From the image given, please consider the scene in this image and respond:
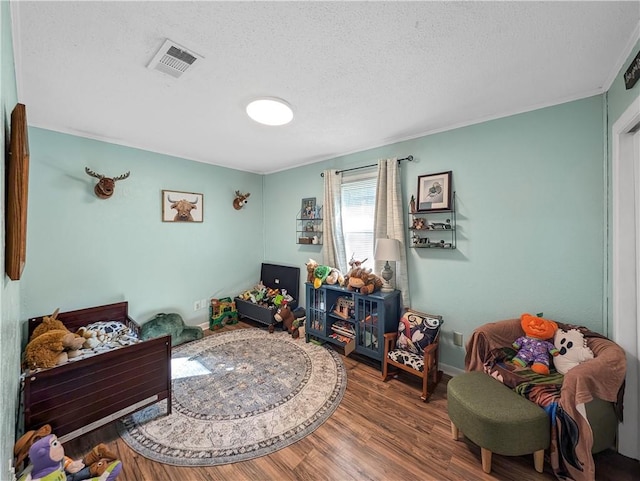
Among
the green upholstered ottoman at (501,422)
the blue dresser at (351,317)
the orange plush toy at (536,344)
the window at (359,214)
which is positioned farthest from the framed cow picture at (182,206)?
the orange plush toy at (536,344)

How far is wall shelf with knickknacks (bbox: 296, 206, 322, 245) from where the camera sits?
139 inches

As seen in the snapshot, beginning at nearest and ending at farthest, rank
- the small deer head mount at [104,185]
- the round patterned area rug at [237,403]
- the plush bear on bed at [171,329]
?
the round patterned area rug at [237,403], the small deer head mount at [104,185], the plush bear on bed at [171,329]

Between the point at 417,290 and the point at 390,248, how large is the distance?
1.82 feet

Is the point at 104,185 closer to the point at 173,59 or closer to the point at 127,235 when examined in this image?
the point at 127,235

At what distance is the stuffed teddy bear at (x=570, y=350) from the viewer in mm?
1594

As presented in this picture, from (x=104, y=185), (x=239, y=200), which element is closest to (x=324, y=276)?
(x=239, y=200)

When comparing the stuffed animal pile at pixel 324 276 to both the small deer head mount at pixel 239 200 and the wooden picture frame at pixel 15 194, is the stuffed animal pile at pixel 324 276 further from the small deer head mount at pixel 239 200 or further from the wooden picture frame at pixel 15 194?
the wooden picture frame at pixel 15 194

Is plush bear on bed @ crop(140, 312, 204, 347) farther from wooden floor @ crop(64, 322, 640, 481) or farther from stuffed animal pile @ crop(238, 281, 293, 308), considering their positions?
wooden floor @ crop(64, 322, 640, 481)

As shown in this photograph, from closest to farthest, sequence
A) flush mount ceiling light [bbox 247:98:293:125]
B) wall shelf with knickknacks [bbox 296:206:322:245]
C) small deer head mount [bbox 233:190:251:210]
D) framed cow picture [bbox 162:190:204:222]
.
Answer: flush mount ceiling light [bbox 247:98:293:125], framed cow picture [bbox 162:190:204:222], wall shelf with knickknacks [bbox 296:206:322:245], small deer head mount [bbox 233:190:251:210]

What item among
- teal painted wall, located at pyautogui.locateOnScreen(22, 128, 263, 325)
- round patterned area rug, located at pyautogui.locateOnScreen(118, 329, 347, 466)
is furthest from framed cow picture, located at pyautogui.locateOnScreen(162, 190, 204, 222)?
round patterned area rug, located at pyautogui.locateOnScreen(118, 329, 347, 466)

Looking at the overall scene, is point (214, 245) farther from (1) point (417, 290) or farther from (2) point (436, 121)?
(2) point (436, 121)

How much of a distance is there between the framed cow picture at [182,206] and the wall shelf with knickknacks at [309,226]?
1.40m

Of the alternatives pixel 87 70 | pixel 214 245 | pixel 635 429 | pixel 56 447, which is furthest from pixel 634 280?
pixel 214 245

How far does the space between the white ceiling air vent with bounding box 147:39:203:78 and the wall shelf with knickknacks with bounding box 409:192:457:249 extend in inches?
86.6
